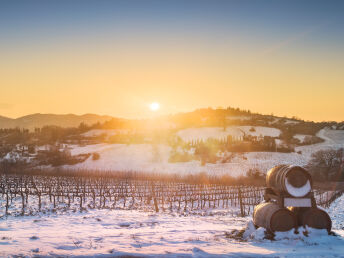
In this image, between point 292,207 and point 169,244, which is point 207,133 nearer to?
point 292,207

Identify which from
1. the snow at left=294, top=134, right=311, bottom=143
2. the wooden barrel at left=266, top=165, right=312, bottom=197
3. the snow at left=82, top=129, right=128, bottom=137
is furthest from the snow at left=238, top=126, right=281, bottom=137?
the wooden barrel at left=266, top=165, right=312, bottom=197

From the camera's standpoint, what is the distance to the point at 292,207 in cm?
1209

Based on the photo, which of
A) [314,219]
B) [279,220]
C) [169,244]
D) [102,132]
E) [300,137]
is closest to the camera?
[169,244]

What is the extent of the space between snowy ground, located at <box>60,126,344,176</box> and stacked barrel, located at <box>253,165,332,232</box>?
5969cm

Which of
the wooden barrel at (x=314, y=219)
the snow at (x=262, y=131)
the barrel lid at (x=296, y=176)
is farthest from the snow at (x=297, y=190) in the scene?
the snow at (x=262, y=131)

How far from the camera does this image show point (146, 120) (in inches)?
6171

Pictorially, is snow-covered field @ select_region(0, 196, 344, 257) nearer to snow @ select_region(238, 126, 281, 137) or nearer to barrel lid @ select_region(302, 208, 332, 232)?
barrel lid @ select_region(302, 208, 332, 232)

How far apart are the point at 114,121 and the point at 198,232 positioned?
150915mm

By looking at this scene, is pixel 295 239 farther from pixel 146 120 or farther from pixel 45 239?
pixel 146 120

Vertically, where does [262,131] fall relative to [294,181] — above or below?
above

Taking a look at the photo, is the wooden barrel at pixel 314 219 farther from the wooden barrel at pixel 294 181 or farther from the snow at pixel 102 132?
the snow at pixel 102 132

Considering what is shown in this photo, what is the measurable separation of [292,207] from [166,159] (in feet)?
266

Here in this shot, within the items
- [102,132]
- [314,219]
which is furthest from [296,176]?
[102,132]

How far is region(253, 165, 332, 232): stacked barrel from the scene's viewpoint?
11.4m
